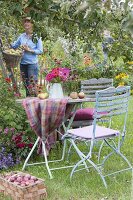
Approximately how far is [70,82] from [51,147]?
14.1 ft

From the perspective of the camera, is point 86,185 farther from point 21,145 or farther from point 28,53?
point 28,53

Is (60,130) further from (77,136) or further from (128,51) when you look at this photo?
(128,51)

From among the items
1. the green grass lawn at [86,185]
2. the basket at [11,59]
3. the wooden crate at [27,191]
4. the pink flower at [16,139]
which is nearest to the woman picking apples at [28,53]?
the basket at [11,59]

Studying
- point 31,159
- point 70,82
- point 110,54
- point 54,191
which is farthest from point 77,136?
point 70,82

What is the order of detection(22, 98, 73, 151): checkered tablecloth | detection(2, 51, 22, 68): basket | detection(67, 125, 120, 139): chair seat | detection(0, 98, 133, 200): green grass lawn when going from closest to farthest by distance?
detection(0, 98, 133, 200): green grass lawn → detection(67, 125, 120, 139): chair seat → detection(22, 98, 73, 151): checkered tablecloth → detection(2, 51, 22, 68): basket

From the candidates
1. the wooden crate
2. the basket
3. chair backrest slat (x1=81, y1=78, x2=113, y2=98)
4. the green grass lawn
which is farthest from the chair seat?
the basket

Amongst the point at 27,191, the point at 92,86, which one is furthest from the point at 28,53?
the point at 27,191

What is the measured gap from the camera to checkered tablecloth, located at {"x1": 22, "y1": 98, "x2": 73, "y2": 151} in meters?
4.60

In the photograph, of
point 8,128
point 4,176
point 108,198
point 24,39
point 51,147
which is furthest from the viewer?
point 24,39

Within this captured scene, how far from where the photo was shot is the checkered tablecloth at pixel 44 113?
4598 millimetres

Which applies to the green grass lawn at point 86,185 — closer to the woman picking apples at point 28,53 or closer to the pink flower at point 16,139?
the pink flower at point 16,139

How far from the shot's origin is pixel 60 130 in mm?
5516

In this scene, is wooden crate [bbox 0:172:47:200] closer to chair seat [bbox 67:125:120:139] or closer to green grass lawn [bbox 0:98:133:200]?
green grass lawn [bbox 0:98:133:200]

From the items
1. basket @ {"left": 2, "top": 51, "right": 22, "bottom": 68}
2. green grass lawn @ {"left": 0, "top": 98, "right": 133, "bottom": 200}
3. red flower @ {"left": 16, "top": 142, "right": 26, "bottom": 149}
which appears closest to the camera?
green grass lawn @ {"left": 0, "top": 98, "right": 133, "bottom": 200}
